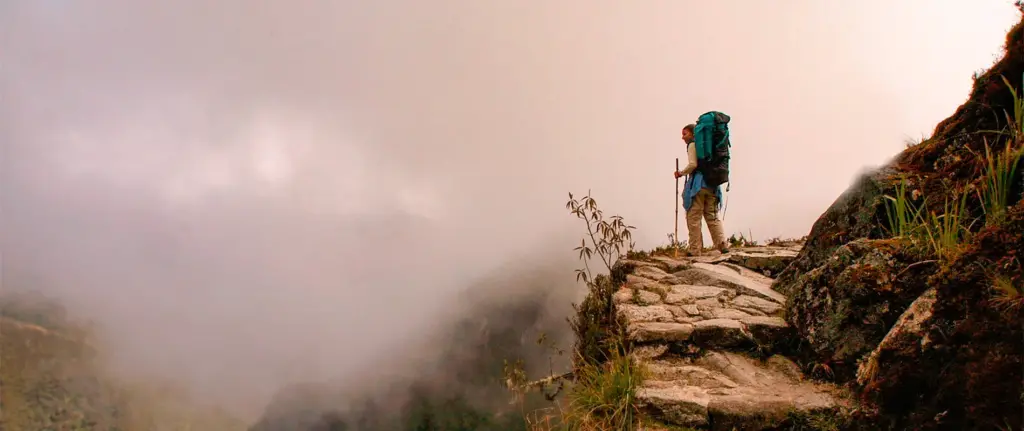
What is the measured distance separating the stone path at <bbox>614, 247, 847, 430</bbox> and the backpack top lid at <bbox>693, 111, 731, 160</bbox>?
2.52 m

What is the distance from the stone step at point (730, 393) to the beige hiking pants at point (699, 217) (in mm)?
5333

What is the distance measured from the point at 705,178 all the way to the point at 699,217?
0.80m

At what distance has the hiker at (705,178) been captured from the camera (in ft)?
31.9

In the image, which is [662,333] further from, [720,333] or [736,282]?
[736,282]

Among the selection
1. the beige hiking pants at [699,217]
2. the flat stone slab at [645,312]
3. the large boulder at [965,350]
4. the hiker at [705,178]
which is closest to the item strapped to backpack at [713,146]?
the hiker at [705,178]

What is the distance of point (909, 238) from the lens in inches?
174

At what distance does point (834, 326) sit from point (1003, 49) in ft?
9.39

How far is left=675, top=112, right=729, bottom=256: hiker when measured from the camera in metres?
9.73

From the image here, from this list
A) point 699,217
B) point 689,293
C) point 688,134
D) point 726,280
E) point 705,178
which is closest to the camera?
point 689,293

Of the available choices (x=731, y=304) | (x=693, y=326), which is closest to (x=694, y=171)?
(x=731, y=304)

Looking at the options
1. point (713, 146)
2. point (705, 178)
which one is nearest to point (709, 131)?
point (713, 146)

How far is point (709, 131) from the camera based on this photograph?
973cm

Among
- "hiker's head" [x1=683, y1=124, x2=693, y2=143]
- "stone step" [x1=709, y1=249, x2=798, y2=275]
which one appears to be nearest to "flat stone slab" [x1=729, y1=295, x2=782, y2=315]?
"stone step" [x1=709, y1=249, x2=798, y2=275]

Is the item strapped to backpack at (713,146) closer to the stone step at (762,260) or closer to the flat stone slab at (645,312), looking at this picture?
the stone step at (762,260)
